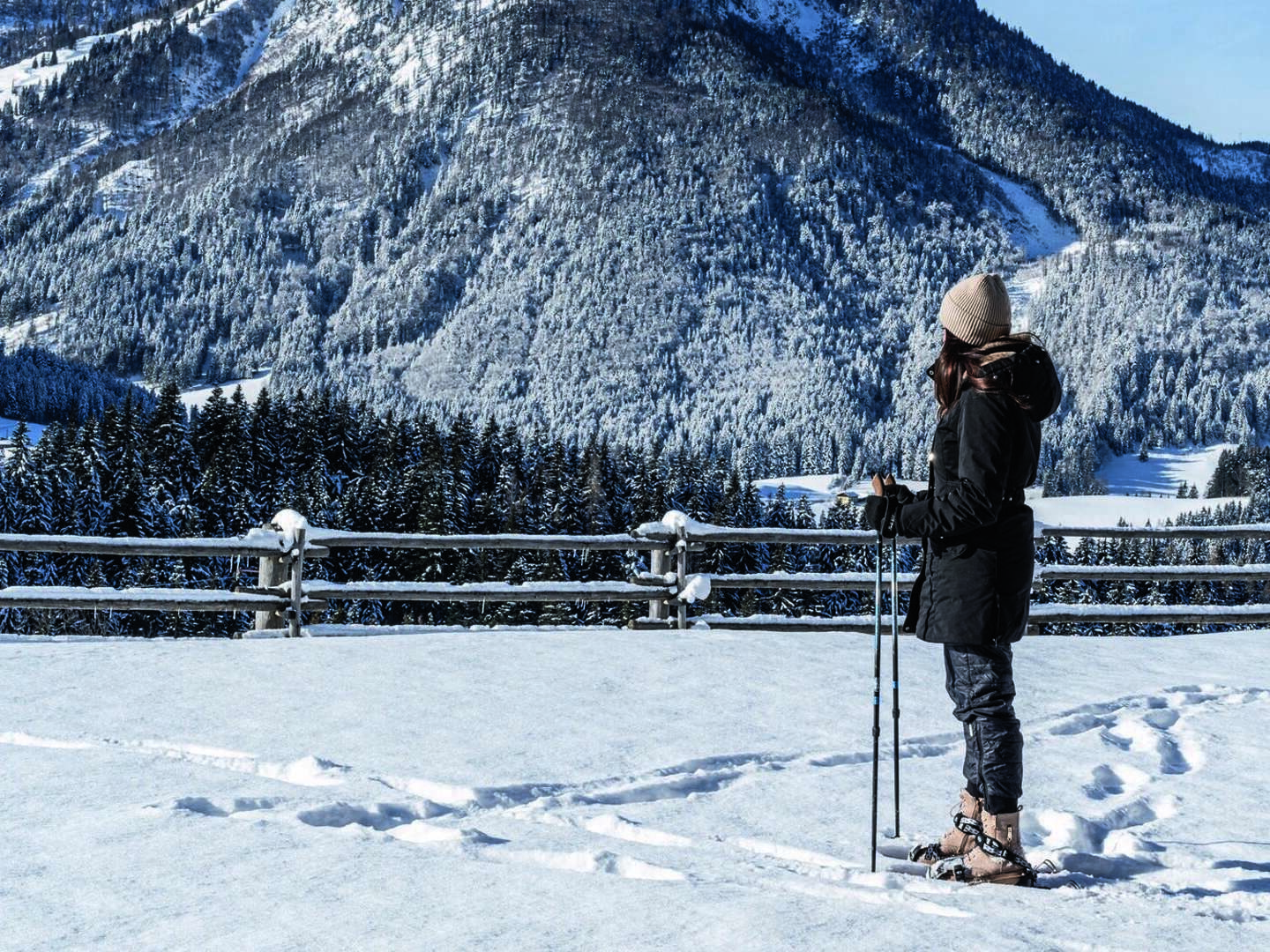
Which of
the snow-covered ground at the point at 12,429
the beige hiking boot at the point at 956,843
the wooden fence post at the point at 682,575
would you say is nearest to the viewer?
the beige hiking boot at the point at 956,843

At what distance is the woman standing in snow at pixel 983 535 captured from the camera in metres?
4.15

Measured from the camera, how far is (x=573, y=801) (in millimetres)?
5141

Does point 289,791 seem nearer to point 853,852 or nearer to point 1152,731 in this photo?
point 853,852

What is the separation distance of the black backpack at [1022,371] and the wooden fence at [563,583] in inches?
227

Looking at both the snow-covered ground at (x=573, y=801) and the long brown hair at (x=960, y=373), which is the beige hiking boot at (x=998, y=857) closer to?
the snow-covered ground at (x=573, y=801)

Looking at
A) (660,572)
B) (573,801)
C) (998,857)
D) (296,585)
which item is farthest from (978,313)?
(296,585)

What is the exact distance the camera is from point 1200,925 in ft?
12.4

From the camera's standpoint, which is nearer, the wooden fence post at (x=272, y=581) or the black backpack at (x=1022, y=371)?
the black backpack at (x=1022, y=371)

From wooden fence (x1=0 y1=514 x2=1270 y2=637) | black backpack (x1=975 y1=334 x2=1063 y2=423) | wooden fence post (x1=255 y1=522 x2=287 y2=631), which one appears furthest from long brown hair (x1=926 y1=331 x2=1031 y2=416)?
wooden fence post (x1=255 y1=522 x2=287 y2=631)

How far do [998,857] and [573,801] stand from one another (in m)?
1.85

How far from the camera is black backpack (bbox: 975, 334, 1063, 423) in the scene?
414cm

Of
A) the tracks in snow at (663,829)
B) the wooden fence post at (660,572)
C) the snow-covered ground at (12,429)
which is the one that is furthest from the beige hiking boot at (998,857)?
the snow-covered ground at (12,429)

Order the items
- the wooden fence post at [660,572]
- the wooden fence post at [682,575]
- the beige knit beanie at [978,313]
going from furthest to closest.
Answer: the wooden fence post at [660,572] → the wooden fence post at [682,575] → the beige knit beanie at [978,313]

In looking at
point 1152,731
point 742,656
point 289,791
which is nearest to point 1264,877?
point 1152,731
